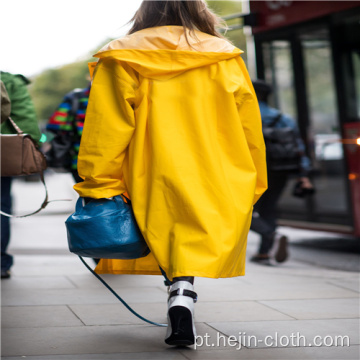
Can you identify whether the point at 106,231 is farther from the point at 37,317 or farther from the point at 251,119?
the point at 37,317

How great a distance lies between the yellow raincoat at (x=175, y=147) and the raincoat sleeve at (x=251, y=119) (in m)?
0.03

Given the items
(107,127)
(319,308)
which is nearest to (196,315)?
(319,308)

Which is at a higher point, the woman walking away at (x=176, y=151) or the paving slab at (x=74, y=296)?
the woman walking away at (x=176, y=151)

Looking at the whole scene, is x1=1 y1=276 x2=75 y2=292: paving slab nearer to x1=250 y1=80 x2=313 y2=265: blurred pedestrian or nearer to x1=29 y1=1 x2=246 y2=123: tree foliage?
x1=250 y1=80 x2=313 y2=265: blurred pedestrian

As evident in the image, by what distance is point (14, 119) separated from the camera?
6.19 m

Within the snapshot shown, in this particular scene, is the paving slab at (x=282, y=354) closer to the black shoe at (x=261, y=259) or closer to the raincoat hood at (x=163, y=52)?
the raincoat hood at (x=163, y=52)

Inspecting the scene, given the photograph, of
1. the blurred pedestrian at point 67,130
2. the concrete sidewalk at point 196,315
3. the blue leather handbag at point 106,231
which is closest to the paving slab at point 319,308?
the concrete sidewalk at point 196,315

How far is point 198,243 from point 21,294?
235 centimetres

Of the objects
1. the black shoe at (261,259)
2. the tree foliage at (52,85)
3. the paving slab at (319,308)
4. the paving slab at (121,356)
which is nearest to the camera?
the paving slab at (121,356)

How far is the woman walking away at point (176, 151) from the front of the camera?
3.77 meters

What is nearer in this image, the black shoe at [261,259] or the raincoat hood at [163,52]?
the raincoat hood at [163,52]

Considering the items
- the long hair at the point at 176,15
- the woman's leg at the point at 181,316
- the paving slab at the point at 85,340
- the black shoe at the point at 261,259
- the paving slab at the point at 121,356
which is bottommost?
the black shoe at the point at 261,259

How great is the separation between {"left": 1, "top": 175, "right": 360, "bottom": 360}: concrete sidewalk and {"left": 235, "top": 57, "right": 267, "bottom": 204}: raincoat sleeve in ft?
2.65

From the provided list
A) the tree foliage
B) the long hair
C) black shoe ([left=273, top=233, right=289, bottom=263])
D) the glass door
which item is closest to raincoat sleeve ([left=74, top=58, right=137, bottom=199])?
the long hair
